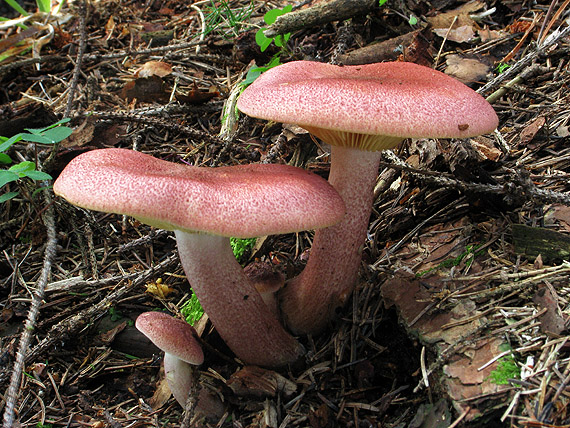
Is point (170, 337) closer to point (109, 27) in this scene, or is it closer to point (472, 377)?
point (472, 377)

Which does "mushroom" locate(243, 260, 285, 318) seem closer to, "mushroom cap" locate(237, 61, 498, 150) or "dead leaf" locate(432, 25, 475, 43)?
"mushroom cap" locate(237, 61, 498, 150)

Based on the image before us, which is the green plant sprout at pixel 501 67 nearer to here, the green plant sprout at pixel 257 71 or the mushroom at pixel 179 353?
the green plant sprout at pixel 257 71

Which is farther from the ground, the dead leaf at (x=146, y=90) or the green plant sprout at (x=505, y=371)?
the dead leaf at (x=146, y=90)

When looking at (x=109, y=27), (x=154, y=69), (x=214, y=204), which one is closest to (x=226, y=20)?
(x=154, y=69)

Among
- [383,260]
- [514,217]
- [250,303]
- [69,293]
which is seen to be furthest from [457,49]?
[69,293]

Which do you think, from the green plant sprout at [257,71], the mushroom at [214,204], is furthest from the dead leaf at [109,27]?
the mushroom at [214,204]

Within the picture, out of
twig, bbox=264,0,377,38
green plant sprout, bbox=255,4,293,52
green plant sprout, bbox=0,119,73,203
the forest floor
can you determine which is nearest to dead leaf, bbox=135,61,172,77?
the forest floor
